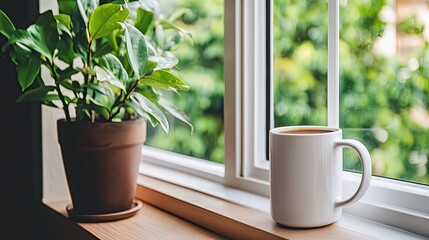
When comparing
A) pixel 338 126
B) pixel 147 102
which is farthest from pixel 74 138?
pixel 338 126

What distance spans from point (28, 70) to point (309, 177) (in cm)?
59

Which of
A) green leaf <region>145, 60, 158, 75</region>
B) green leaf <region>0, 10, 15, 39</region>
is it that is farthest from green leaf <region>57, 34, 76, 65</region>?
green leaf <region>145, 60, 158, 75</region>

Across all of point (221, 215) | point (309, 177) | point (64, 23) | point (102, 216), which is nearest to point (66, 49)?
point (64, 23)

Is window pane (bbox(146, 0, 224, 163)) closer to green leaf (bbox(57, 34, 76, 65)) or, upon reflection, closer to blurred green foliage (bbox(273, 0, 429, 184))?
blurred green foliage (bbox(273, 0, 429, 184))

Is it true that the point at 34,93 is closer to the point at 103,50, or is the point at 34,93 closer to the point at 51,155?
the point at 103,50

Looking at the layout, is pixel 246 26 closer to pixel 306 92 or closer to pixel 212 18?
pixel 306 92

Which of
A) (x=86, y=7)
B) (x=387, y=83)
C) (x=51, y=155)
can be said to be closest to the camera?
(x=387, y=83)

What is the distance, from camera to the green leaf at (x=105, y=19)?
1.06 m

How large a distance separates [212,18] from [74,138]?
0.54m

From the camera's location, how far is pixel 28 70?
1137 millimetres

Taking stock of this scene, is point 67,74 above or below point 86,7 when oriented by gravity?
below

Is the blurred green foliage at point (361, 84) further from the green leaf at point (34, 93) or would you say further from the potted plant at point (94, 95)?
the green leaf at point (34, 93)

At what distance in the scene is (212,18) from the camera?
1547mm

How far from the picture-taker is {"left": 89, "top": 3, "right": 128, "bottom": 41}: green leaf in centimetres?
106
